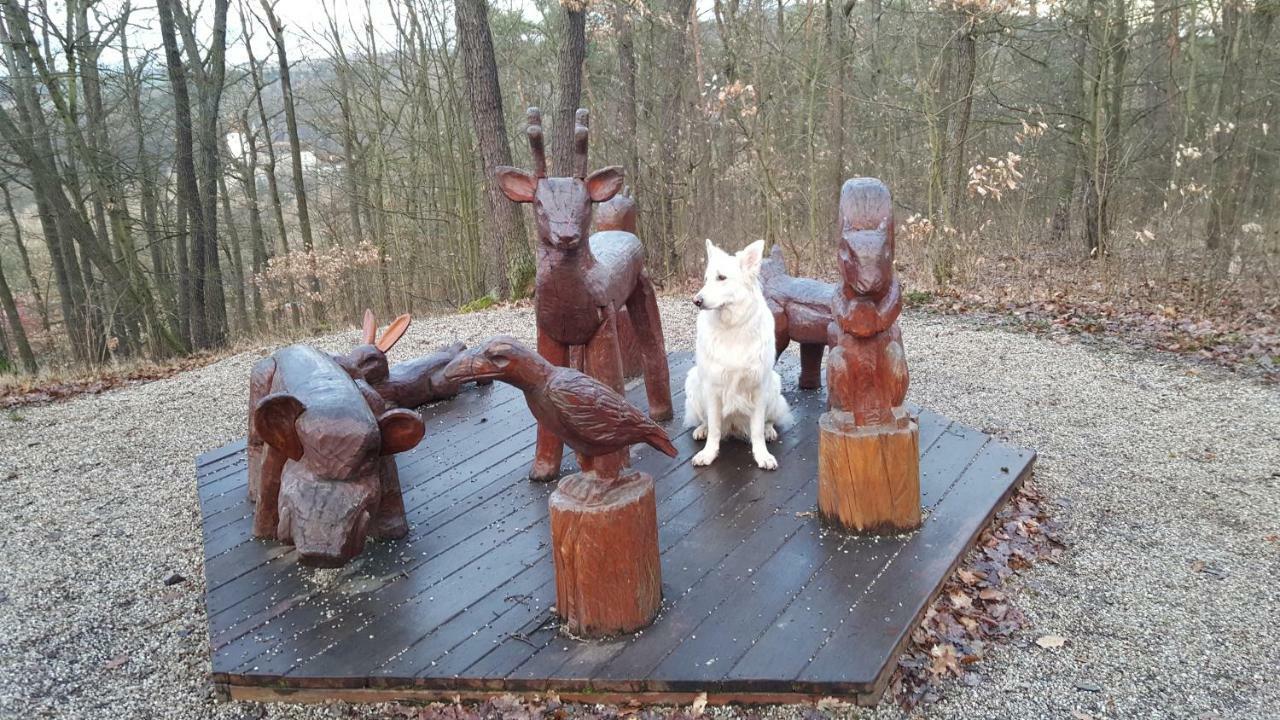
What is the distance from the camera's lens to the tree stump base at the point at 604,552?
2441 millimetres

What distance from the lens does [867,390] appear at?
3029 mm

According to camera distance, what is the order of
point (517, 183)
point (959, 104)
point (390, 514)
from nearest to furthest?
point (390, 514) < point (517, 183) < point (959, 104)

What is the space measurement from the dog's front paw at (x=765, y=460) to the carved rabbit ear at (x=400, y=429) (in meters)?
1.71

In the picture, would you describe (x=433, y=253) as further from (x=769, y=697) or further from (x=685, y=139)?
(x=769, y=697)

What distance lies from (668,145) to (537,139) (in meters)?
8.46

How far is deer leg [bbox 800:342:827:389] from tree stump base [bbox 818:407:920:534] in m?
1.72

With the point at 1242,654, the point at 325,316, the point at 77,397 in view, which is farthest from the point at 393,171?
the point at 1242,654

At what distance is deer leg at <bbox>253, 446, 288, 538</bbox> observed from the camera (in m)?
3.12

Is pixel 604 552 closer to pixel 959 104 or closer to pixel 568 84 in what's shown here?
pixel 568 84

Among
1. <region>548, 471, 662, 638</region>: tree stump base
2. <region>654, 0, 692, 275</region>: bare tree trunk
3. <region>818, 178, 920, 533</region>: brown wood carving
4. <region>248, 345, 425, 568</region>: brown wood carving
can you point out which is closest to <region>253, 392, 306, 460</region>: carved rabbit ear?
<region>248, 345, 425, 568</region>: brown wood carving

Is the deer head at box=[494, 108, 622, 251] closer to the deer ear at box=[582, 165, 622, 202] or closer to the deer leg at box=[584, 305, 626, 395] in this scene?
the deer ear at box=[582, 165, 622, 202]

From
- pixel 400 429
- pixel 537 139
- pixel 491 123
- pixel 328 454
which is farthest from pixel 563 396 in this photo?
pixel 491 123

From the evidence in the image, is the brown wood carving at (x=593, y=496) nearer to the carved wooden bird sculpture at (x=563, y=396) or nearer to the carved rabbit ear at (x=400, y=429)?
the carved wooden bird sculpture at (x=563, y=396)

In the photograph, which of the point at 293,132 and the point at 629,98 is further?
the point at 293,132
